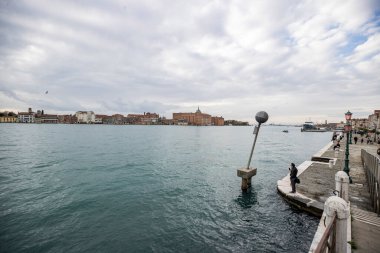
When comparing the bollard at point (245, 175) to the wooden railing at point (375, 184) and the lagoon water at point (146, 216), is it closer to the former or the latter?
the lagoon water at point (146, 216)

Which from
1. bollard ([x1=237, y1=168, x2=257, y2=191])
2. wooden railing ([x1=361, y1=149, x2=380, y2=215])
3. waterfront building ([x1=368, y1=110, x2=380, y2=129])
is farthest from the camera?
waterfront building ([x1=368, y1=110, x2=380, y2=129])

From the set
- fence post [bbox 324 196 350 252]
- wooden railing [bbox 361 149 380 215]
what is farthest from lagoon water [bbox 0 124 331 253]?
fence post [bbox 324 196 350 252]

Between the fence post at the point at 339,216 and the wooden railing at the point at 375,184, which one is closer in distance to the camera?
the fence post at the point at 339,216

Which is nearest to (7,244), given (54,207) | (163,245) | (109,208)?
(54,207)

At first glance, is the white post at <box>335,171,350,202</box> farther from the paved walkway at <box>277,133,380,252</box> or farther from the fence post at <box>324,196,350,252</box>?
the fence post at <box>324,196,350,252</box>

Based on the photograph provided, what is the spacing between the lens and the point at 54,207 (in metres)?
12.6

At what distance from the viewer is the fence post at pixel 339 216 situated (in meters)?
4.30

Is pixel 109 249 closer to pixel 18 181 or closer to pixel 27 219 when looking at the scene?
pixel 27 219

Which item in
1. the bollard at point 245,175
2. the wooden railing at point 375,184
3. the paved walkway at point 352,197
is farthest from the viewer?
the bollard at point 245,175

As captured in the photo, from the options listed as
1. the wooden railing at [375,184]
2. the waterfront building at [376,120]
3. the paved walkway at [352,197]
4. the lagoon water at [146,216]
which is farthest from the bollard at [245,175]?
the waterfront building at [376,120]

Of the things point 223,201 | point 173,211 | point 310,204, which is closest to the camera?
point 310,204

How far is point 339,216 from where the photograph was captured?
14.2 feet

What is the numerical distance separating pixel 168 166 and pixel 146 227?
15571 mm

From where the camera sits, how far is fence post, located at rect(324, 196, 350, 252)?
169 inches
